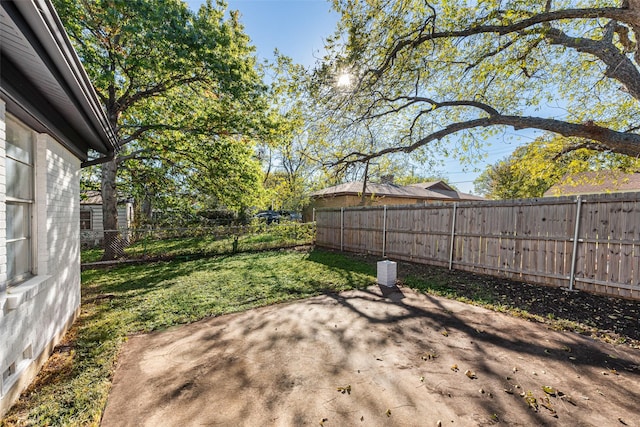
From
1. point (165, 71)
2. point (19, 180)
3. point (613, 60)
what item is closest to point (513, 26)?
point (613, 60)

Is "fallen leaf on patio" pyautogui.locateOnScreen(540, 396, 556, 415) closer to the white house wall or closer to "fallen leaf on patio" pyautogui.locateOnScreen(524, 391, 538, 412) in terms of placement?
"fallen leaf on patio" pyautogui.locateOnScreen(524, 391, 538, 412)

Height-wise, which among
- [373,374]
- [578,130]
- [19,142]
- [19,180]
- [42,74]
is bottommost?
[373,374]

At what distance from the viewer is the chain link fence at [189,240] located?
9414mm

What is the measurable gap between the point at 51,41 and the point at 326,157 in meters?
7.85

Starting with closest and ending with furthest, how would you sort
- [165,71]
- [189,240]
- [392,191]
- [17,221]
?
[17,221], [165,71], [189,240], [392,191]

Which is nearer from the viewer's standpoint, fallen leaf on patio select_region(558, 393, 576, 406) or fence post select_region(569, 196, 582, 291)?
fallen leaf on patio select_region(558, 393, 576, 406)

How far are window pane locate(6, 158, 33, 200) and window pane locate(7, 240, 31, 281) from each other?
480 millimetres

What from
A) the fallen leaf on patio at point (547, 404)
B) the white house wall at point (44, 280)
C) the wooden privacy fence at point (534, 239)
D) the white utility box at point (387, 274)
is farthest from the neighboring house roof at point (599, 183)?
the white house wall at point (44, 280)

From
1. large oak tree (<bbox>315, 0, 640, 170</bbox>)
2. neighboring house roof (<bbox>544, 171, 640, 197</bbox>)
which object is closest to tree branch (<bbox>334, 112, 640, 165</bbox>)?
large oak tree (<bbox>315, 0, 640, 170</bbox>)

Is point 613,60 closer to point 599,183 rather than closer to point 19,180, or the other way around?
point 599,183

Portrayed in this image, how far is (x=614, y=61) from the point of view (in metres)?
5.29

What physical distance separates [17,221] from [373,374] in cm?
390

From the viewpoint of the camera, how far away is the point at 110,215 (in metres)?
9.30

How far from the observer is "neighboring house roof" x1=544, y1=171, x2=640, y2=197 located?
34.6 feet
